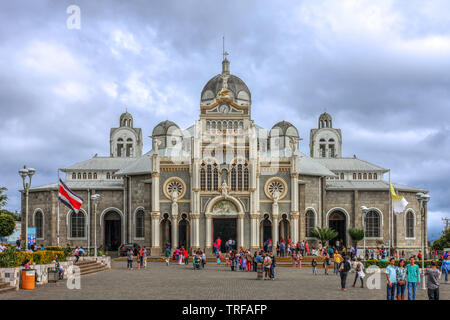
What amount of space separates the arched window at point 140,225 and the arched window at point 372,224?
76.0 feet

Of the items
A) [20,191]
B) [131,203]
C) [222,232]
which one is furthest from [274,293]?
[20,191]

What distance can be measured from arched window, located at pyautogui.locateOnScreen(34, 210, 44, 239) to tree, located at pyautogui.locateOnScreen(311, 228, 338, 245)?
28.5m

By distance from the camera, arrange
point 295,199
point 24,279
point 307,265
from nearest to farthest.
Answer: point 24,279
point 307,265
point 295,199

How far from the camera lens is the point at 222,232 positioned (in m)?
59.7

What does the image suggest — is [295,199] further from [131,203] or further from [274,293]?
[274,293]

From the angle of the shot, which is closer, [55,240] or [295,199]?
[295,199]

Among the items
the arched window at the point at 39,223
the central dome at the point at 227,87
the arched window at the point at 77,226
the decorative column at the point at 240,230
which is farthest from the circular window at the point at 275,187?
the arched window at the point at 39,223

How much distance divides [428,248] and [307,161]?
18616 mm

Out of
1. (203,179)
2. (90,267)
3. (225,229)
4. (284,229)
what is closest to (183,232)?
(225,229)

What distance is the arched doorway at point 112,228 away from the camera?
67625 millimetres

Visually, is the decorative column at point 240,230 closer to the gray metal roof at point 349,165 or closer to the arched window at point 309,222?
the arched window at point 309,222

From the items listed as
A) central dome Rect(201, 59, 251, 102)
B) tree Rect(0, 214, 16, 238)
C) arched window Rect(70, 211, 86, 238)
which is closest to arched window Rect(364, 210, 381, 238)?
central dome Rect(201, 59, 251, 102)

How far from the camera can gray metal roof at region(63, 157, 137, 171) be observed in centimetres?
7331

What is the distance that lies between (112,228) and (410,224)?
105 ft
